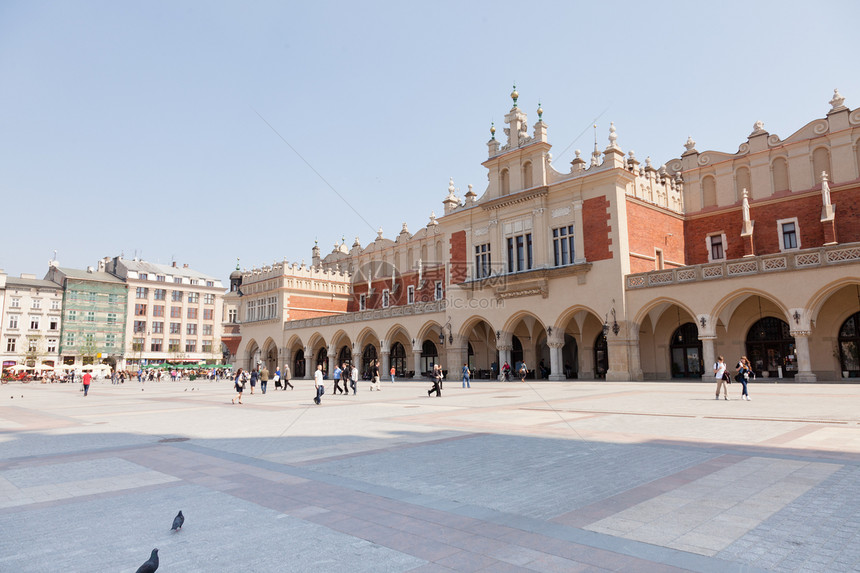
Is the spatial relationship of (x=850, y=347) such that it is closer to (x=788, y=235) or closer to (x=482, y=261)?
(x=788, y=235)

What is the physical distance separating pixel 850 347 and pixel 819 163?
420 inches

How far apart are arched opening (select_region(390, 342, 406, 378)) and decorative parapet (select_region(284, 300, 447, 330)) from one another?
5.53 metres

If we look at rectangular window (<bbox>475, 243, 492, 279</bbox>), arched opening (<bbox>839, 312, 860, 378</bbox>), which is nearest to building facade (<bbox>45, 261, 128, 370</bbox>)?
rectangular window (<bbox>475, 243, 492, 279</bbox>)

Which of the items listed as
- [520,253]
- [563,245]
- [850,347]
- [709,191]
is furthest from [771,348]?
[520,253]

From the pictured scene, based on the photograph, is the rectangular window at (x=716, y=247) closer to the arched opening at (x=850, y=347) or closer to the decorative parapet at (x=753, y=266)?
the decorative parapet at (x=753, y=266)

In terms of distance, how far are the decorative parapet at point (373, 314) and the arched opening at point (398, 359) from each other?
5.53 m

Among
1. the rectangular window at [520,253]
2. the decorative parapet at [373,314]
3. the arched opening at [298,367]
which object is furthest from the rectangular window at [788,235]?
the arched opening at [298,367]

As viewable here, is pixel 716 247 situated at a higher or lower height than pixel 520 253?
higher

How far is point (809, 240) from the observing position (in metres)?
30.0

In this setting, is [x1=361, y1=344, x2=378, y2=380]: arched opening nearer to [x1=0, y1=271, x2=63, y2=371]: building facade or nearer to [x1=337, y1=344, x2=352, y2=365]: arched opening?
[x1=337, y1=344, x2=352, y2=365]: arched opening

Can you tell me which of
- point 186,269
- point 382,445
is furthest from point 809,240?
point 186,269

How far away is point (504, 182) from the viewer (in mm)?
36031

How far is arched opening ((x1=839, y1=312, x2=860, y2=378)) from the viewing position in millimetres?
25469

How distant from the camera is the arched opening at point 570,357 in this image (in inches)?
1437
